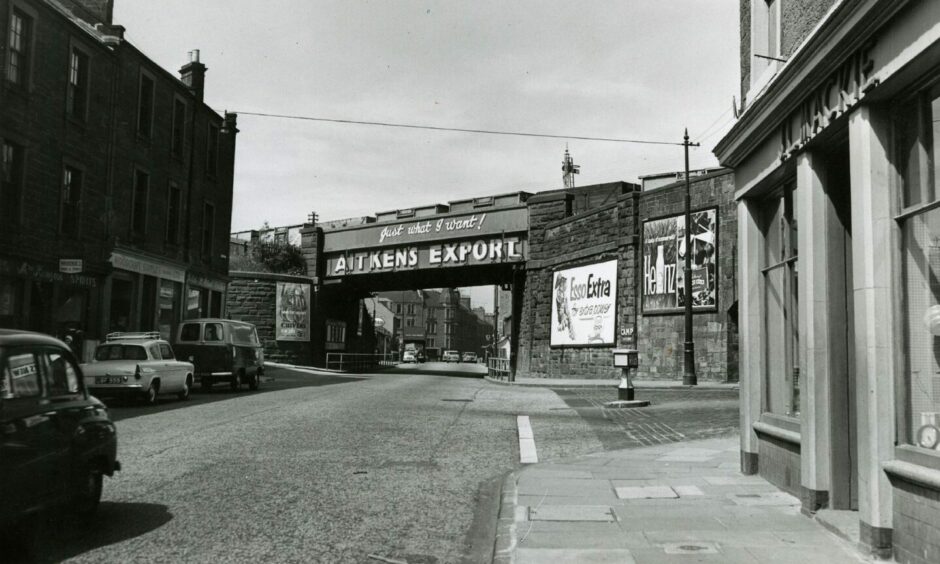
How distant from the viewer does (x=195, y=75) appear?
Result: 103 ft

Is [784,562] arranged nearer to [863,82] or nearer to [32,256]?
[863,82]

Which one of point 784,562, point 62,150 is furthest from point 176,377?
point 784,562

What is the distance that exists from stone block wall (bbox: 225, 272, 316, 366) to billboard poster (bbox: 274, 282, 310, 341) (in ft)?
0.80

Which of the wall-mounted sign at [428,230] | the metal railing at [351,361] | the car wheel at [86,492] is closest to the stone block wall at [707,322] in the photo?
the wall-mounted sign at [428,230]

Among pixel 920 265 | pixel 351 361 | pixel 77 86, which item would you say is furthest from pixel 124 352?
pixel 351 361

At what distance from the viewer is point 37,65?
20.4 m

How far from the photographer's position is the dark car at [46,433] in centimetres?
483

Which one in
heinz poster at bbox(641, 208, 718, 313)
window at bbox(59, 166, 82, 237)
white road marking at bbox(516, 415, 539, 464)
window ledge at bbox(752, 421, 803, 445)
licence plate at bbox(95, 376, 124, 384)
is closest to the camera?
window ledge at bbox(752, 421, 803, 445)

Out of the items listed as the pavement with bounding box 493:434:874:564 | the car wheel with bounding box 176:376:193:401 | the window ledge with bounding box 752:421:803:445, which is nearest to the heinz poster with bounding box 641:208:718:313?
the car wheel with bounding box 176:376:193:401

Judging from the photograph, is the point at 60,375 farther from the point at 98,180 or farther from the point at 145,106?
the point at 145,106

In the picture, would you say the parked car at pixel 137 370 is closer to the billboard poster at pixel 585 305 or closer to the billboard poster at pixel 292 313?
the billboard poster at pixel 585 305

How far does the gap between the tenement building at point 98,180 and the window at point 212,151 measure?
69mm

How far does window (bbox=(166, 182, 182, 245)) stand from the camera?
2855 cm

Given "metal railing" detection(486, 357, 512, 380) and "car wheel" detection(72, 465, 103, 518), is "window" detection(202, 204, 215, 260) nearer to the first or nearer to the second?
"metal railing" detection(486, 357, 512, 380)
